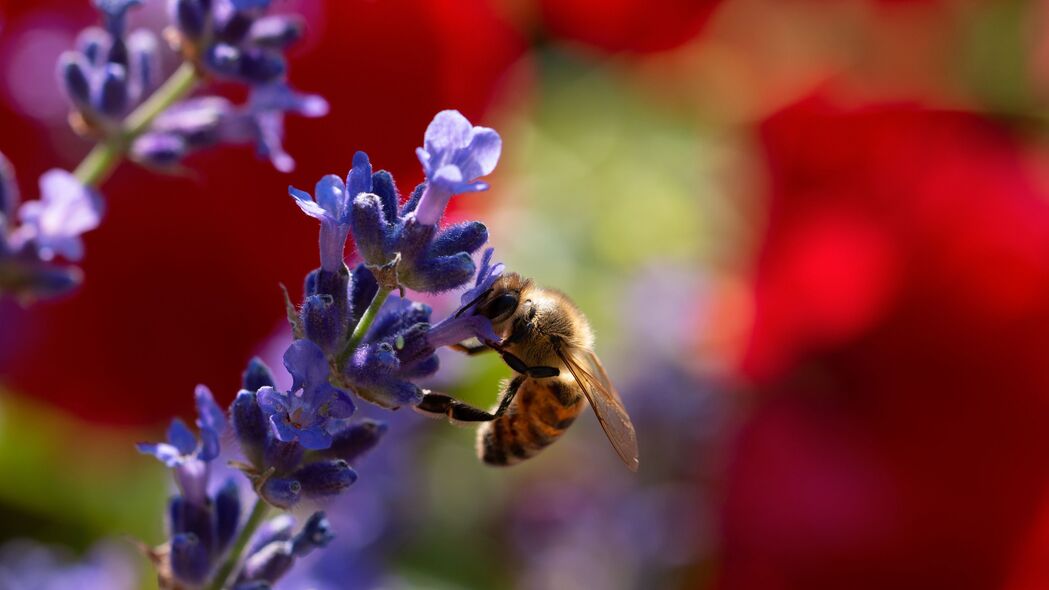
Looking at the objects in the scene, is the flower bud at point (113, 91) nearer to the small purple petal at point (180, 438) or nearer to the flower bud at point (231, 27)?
the flower bud at point (231, 27)

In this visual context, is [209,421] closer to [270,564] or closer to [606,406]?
[270,564]

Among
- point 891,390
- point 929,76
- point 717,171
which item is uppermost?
point 929,76

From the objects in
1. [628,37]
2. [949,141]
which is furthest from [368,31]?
[949,141]

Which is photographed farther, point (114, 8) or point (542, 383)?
point (542, 383)

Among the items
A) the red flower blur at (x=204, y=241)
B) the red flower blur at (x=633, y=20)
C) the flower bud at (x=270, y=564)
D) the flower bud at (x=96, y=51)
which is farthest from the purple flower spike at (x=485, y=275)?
the red flower blur at (x=633, y=20)

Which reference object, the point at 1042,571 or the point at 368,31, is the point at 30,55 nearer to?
the point at 368,31

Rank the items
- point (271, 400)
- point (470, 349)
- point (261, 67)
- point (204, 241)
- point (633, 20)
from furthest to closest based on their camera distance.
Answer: point (633, 20), point (204, 241), point (470, 349), point (261, 67), point (271, 400)

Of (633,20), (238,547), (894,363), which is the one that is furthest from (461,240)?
(633,20)
